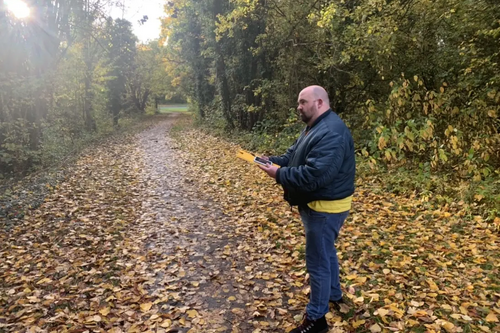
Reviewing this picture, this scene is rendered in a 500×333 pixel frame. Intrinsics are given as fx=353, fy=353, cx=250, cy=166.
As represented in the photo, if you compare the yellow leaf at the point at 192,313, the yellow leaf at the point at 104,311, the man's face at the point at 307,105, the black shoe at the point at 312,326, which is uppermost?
the man's face at the point at 307,105

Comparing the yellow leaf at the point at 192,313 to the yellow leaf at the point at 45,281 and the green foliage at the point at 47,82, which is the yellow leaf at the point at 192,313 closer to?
the yellow leaf at the point at 45,281

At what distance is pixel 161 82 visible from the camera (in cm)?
5050

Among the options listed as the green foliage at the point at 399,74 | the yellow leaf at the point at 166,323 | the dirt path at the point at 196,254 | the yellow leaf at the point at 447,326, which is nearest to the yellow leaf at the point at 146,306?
the dirt path at the point at 196,254

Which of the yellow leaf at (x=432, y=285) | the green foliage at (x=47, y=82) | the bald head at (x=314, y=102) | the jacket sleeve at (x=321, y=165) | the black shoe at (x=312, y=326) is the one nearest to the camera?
the jacket sleeve at (x=321, y=165)

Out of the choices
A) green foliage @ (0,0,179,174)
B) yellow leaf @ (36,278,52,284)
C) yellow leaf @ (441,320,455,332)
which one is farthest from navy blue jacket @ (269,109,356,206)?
green foliage @ (0,0,179,174)

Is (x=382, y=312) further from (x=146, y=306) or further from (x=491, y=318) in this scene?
(x=146, y=306)

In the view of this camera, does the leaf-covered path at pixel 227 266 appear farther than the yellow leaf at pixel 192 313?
No

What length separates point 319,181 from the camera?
118 inches

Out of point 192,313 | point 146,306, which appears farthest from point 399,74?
point 146,306

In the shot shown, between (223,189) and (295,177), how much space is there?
21.4 feet

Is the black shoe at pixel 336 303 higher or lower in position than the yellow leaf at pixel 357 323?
higher

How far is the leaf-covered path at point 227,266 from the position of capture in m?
3.91

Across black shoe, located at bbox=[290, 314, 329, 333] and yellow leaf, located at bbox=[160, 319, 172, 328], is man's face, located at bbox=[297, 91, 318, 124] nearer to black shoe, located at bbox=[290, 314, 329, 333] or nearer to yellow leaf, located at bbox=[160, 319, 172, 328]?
black shoe, located at bbox=[290, 314, 329, 333]

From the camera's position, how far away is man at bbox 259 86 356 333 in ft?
9.89
